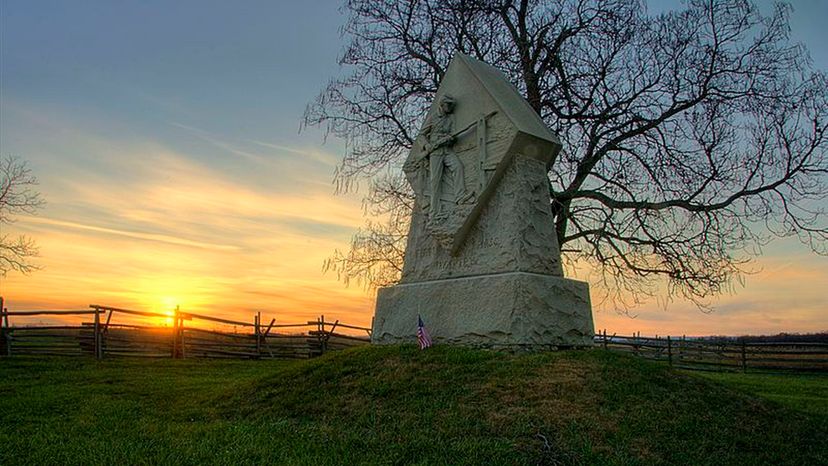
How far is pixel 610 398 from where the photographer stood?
6.05 meters

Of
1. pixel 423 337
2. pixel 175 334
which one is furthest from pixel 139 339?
pixel 423 337

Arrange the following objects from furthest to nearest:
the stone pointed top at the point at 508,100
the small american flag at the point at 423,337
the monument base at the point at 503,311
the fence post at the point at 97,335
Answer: the fence post at the point at 97,335 < the stone pointed top at the point at 508,100 < the small american flag at the point at 423,337 < the monument base at the point at 503,311

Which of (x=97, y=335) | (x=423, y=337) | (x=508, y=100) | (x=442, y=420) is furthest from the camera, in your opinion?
(x=97, y=335)

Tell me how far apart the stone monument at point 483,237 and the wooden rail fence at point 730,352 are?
13.5 meters

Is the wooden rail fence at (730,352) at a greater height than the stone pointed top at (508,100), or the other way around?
the stone pointed top at (508,100)

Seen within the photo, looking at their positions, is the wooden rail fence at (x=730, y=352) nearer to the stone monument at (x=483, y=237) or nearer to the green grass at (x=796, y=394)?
the green grass at (x=796, y=394)

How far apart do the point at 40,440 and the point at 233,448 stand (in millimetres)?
2325

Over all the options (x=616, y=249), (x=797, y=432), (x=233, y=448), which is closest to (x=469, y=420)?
(x=233, y=448)

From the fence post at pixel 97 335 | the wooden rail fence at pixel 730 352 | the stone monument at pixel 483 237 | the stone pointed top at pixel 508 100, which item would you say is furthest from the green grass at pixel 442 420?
the wooden rail fence at pixel 730 352

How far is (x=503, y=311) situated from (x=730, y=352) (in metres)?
18.1

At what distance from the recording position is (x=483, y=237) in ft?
26.5

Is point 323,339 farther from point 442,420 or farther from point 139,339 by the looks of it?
point 442,420

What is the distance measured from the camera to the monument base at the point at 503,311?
7266 millimetres

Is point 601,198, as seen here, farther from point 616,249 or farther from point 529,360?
point 529,360
